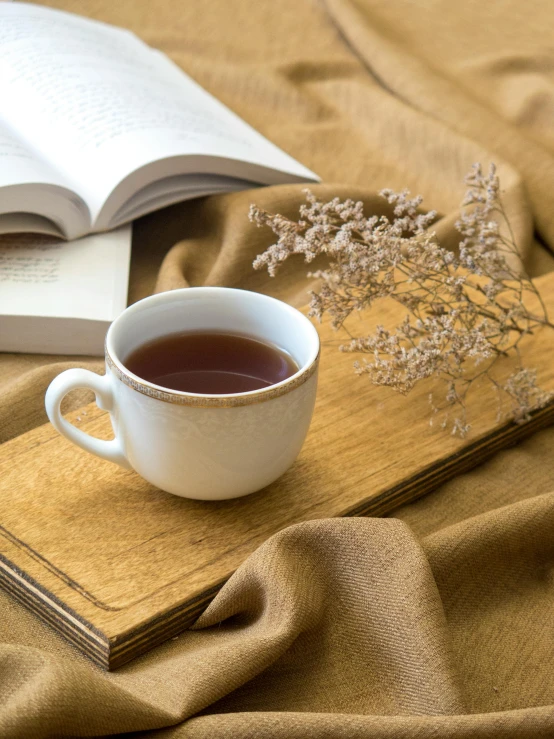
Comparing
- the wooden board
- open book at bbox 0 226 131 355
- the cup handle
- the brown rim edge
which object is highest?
the brown rim edge

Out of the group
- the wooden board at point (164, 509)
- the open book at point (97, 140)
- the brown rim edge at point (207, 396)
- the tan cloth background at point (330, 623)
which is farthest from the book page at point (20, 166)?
the brown rim edge at point (207, 396)

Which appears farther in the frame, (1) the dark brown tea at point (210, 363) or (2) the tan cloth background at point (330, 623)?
(1) the dark brown tea at point (210, 363)

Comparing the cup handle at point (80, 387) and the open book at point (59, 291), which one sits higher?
the cup handle at point (80, 387)

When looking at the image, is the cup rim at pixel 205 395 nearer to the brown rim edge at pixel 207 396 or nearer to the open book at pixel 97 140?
the brown rim edge at pixel 207 396

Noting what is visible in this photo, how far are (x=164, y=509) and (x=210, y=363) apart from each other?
12 centimetres

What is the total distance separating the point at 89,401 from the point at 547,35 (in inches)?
51.9

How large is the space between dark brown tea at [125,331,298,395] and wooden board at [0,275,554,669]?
0.09 m

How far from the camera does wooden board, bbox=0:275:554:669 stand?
0.61 meters

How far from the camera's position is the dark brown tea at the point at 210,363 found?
0.69 meters

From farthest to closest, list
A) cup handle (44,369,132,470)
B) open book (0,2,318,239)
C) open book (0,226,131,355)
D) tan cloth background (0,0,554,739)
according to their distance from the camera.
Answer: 1. open book (0,2,318,239)
2. open book (0,226,131,355)
3. cup handle (44,369,132,470)
4. tan cloth background (0,0,554,739)

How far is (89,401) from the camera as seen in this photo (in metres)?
0.88

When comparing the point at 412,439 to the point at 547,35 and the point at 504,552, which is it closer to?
the point at 504,552

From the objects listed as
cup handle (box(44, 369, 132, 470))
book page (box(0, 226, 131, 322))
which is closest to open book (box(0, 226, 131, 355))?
book page (box(0, 226, 131, 322))

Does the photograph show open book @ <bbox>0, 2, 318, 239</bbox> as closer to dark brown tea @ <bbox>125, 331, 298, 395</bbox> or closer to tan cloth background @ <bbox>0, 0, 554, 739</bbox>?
tan cloth background @ <bbox>0, 0, 554, 739</bbox>
